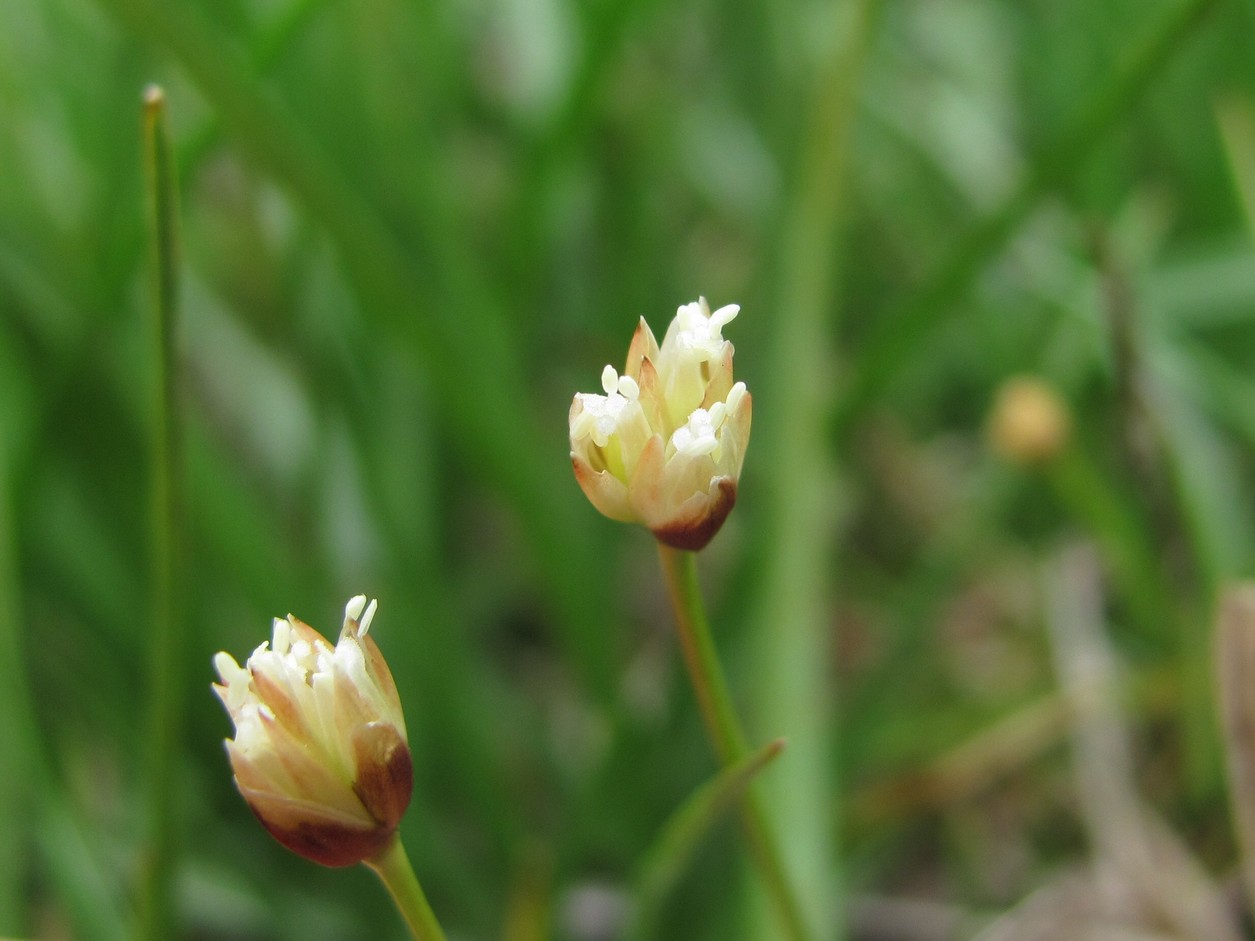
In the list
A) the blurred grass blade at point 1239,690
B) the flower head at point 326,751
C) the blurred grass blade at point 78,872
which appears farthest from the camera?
the blurred grass blade at point 78,872

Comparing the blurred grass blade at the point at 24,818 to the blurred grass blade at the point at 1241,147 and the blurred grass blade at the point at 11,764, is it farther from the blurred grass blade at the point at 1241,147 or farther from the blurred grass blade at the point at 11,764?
the blurred grass blade at the point at 1241,147

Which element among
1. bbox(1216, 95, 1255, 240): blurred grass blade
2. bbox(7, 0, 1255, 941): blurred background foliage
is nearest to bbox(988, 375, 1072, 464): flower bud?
bbox(7, 0, 1255, 941): blurred background foliage

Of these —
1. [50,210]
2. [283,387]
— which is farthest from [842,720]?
[50,210]

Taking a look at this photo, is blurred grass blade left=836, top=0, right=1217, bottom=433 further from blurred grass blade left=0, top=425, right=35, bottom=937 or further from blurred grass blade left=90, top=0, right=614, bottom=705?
blurred grass blade left=0, top=425, right=35, bottom=937

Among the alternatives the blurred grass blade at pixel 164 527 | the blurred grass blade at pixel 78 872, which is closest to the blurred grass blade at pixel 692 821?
the blurred grass blade at pixel 164 527

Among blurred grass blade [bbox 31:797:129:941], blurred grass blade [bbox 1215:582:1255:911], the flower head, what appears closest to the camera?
the flower head

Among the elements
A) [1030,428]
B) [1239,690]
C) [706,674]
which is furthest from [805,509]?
[706,674]

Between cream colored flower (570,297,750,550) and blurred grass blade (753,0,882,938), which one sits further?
blurred grass blade (753,0,882,938)

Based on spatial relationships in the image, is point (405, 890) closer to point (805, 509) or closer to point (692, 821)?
point (692, 821)
